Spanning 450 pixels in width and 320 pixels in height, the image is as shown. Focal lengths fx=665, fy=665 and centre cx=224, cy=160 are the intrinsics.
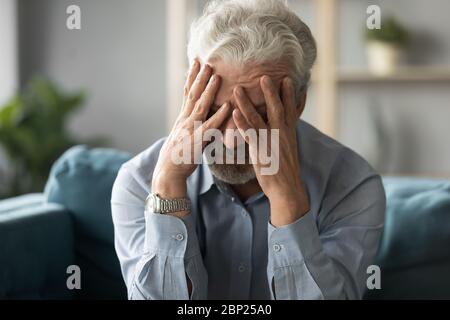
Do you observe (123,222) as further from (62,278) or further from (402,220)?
(402,220)

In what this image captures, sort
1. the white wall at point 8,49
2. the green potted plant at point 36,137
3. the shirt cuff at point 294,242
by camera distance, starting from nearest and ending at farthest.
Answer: the shirt cuff at point 294,242
the green potted plant at point 36,137
the white wall at point 8,49

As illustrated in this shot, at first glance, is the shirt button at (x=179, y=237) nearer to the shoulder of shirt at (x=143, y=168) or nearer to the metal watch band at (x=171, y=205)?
the metal watch band at (x=171, y=205)

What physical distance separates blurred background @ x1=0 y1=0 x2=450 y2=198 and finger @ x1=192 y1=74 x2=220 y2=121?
190 cm

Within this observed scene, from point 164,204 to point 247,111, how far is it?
0.64 feet

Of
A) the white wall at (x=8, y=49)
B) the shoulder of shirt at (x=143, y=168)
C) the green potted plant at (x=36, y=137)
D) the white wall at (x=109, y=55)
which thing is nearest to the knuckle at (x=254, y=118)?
the shoulder of shirt at (x=143, y=168)

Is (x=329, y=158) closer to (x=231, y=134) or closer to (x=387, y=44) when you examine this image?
(x=231, y=134)

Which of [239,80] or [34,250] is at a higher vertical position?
[239,80]

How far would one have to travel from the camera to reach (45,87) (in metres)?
3.02

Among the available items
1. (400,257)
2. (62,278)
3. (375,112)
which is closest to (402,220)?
(400,257)

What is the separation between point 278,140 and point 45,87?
2.24 m

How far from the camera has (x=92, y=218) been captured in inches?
57.7

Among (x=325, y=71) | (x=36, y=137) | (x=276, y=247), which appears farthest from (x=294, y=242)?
(x=36, y=137)

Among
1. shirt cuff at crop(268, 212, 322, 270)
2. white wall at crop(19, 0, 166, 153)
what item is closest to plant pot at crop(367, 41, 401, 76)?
white wall at crop(19, 0, 166, 153)

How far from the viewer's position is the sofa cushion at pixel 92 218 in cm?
146
